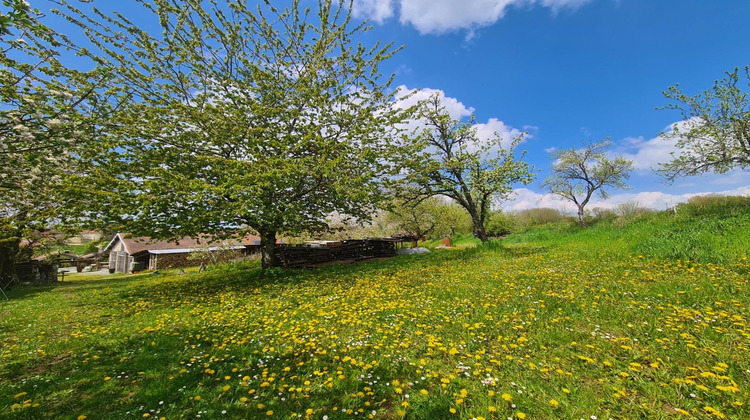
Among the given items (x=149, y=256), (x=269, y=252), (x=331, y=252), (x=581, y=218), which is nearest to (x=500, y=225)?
(x=581, y=218)

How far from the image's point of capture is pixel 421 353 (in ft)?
15.2

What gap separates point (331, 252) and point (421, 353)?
1574cm

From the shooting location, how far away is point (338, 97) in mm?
14117

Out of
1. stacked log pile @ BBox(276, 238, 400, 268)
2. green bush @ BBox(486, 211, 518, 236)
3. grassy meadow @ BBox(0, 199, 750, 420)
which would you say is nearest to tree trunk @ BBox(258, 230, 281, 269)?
stacked log pile @ BBox(276, 238, 400, 268)

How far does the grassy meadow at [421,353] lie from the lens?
331 cm

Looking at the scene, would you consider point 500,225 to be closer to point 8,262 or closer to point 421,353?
point 421,353

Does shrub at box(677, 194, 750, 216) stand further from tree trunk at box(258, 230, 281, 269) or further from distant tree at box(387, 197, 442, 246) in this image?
distant tree at box(387, 197, 442, 246)

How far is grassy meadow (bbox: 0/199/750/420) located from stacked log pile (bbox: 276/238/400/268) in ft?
26.9

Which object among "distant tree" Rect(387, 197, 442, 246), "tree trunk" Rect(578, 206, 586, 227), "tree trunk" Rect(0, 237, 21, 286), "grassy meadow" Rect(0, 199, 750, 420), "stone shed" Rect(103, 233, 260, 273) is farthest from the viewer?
"stone shed" Rect(103, 233, 260, 273)

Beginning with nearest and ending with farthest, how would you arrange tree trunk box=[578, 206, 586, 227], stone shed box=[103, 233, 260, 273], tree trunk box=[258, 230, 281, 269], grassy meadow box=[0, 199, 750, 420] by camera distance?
grassy meadow box=[0, 199, 750, 420], tree trunk box=[258, 230, 281, 269], tree trunk box=[578, 206, 586, 227], stone shed box=[103, 233, 260, 273]

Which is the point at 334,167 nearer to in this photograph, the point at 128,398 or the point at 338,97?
the point at 338,97

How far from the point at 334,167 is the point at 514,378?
35.0 feet

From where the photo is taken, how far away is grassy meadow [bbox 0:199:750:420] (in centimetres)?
331

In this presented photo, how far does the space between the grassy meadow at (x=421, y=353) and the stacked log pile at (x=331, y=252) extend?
819cm
